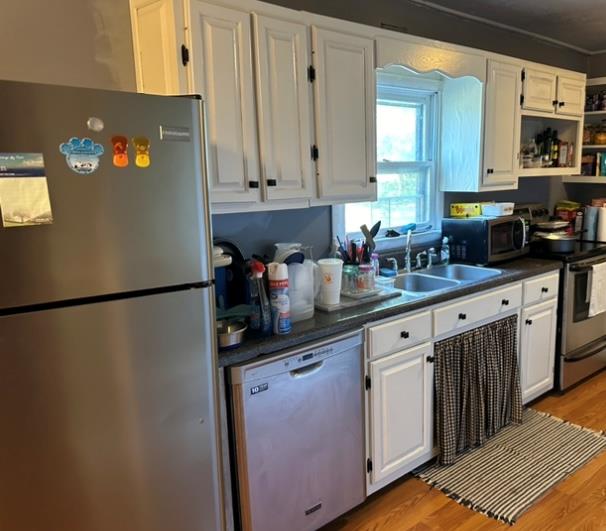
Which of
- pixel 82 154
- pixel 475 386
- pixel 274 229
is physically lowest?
pixel 475 386

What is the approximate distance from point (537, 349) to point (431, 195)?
119 centimetres

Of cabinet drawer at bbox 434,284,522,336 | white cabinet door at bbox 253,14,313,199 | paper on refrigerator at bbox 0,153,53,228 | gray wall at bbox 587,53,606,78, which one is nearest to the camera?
paper on refrigerator at bbox 0,153,53,228

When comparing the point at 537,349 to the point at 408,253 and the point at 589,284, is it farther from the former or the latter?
the point at 408,253

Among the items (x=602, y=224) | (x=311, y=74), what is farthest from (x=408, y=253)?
(x=602, y=224)

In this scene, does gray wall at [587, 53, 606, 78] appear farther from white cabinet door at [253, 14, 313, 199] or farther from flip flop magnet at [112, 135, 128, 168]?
flip flop magnet at [112, 135, 128, 168]

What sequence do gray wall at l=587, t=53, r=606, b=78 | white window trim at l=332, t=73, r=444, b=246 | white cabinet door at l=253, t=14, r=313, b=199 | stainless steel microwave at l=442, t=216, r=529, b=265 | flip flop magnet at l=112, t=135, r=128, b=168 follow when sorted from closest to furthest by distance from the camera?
flip flop magnet at l=112, t=135, r=128, b=168
white cabinet door at l=253, t=14, r=313, b=199
white window trim at l=332, t=73, r=444, b=246
stainless steel microwave at l=442, t=216, r=529, b=265
gray wall at l=587, t=53, r=606, b=78

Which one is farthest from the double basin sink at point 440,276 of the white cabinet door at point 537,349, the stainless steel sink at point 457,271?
the white cabinet door at point 537,349

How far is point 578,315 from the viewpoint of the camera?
128 inches

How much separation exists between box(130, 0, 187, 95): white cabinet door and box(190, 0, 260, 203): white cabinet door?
0.05m

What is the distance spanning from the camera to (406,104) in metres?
3.11

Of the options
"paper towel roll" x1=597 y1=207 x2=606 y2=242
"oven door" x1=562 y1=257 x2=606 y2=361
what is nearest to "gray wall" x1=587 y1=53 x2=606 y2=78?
"paper towel roll" x1=597 y1=207 x2=606 y2=242

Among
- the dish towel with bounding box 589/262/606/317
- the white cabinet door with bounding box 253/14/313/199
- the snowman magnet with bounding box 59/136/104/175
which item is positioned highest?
the white cabinet door with bounding box 253/14/313/199

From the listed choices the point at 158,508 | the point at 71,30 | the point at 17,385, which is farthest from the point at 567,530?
the point at 71,30

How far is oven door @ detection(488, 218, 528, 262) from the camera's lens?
302 centimetres
